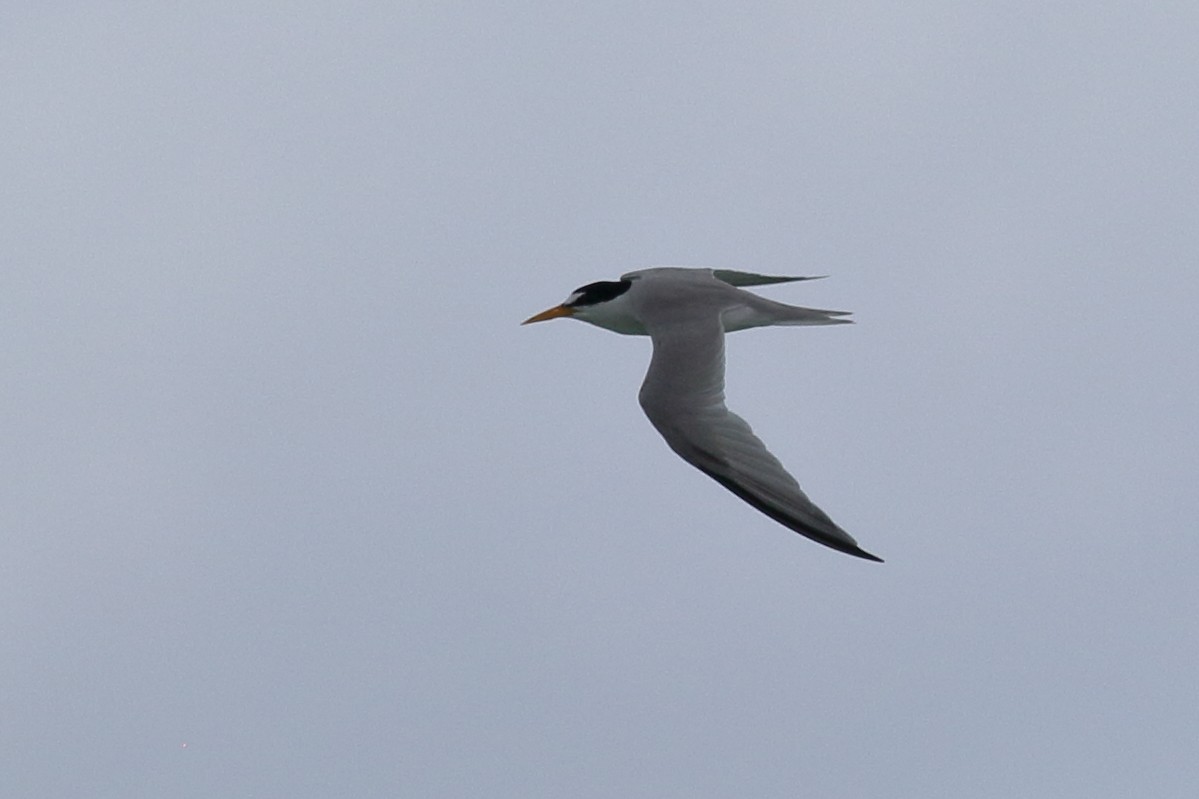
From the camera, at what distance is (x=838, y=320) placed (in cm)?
1458

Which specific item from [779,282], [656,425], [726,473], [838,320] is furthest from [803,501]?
[779,282]

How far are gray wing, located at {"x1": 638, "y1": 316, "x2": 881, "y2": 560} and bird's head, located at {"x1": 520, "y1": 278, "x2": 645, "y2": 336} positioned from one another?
1.95ft

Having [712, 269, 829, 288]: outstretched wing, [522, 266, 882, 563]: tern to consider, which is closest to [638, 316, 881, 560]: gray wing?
[522, 266, 882, 563]: tern

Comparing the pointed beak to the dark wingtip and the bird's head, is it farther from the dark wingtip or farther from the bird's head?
the dark wingtip

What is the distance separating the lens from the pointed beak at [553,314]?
15391 millimetres

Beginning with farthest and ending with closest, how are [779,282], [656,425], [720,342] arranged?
1. [779,282]
2. [720,342]
3. [656,425]

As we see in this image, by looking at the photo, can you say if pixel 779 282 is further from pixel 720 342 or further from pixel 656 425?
pixel 656 425

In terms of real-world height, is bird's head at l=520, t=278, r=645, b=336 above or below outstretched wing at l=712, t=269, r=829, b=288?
below

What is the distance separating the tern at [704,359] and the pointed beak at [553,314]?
12 mm

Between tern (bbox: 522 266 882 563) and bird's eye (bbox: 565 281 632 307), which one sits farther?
bird's eye (bbox: 565 281 632 307)

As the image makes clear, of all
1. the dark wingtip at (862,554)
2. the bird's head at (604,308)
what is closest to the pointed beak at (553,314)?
the bird's head at (604,308)

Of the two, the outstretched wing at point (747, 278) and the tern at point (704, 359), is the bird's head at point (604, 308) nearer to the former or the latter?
the tern at point (704, 359)

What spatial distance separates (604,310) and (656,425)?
2.61m

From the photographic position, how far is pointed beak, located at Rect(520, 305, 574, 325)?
1539 centimetres
